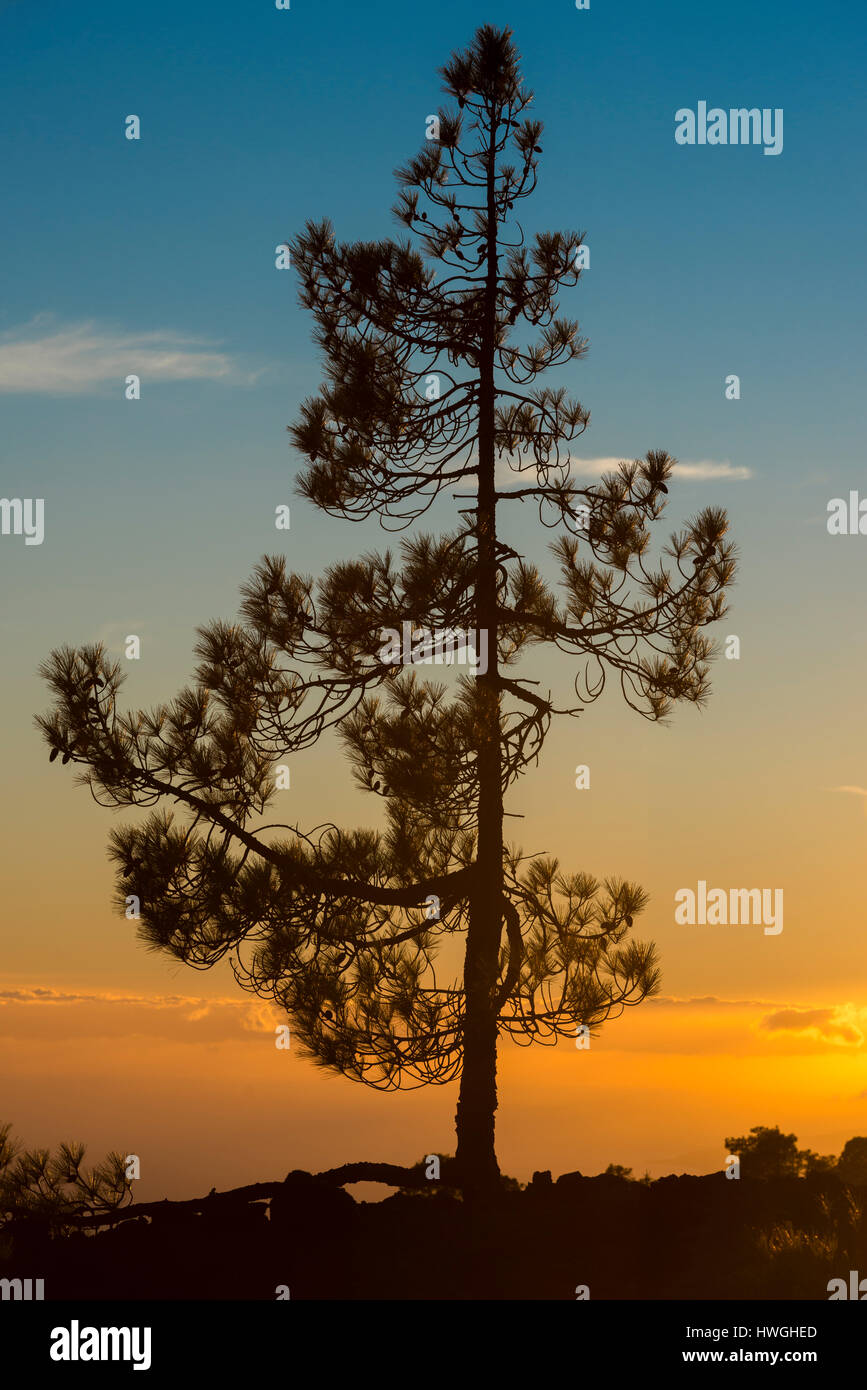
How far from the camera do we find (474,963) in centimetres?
888

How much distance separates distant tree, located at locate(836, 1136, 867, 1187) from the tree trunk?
4.03 meters

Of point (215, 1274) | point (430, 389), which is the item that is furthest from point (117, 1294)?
point (430, 389)

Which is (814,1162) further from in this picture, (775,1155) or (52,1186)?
(52,1186)

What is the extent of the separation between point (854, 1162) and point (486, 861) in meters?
5.12

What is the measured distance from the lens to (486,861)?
912 centimetres

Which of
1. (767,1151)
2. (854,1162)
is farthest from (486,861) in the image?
(854,1162)

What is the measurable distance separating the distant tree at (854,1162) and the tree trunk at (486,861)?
4.03 meters

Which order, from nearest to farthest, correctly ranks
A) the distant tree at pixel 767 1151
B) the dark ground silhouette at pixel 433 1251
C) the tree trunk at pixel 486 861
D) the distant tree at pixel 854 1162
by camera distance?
the dark ground silhouette at pixel 433 1251 < the tree trunk at pixel 486 861 < the distant tree at pixel 767 1151 < the distant tree at pixel 854 1162

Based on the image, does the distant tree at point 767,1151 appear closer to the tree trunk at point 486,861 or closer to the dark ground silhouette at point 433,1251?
the dark ground silhouette at point 433,1251

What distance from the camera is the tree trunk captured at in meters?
8.70

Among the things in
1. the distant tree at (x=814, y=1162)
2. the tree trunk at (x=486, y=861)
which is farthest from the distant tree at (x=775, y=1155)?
the tree trunk at (x=486, y=861)

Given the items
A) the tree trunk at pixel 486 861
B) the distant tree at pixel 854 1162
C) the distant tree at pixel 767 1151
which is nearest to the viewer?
the tree trunk at pixel 486 861

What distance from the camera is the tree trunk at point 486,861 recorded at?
870 cm

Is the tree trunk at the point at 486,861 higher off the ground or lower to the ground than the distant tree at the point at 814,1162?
higher
